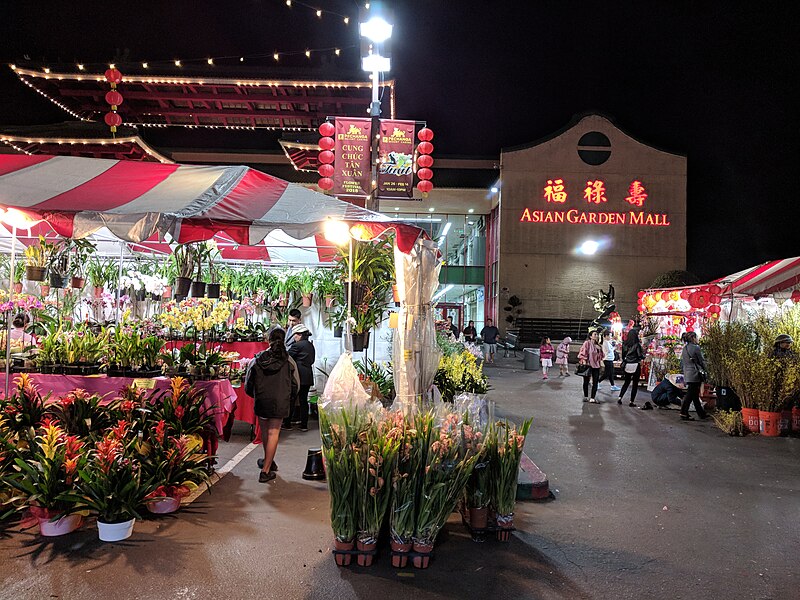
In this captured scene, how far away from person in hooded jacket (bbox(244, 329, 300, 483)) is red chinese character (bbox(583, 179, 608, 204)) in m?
26.9

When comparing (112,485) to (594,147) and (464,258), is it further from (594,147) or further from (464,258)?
(464,258)

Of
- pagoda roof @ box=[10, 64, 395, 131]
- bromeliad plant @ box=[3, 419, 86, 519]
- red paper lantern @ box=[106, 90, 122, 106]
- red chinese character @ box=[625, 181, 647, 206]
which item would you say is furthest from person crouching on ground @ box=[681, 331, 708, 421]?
red chinese character @ box=[625, 181, 647, 206]

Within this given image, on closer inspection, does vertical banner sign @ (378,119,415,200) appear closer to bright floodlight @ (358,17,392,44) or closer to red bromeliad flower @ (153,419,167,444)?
bright floodlight @ (358,17,392,44)

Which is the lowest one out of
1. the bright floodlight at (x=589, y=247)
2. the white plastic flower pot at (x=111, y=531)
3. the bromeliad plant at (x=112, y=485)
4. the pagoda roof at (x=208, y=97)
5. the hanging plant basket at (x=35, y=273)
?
the white plastic flower pot at (x=111, y=531)

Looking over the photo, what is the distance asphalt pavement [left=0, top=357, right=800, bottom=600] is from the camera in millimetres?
3961

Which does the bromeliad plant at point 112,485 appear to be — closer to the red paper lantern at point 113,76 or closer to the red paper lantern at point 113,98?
the red paper lantern at point 113,98

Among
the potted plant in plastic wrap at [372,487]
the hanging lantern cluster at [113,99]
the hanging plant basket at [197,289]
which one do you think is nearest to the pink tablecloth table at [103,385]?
the hanging plant basket at [197,289]

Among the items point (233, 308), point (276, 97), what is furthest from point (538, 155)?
point (233, 308)

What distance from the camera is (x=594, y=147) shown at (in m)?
30.8

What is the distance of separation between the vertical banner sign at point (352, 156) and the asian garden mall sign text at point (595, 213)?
20901 mm

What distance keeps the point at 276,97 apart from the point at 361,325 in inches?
524

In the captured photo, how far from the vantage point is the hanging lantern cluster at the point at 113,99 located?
51.6ft

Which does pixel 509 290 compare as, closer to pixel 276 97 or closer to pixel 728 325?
pixel 276 97

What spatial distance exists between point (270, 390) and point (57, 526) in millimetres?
2338
